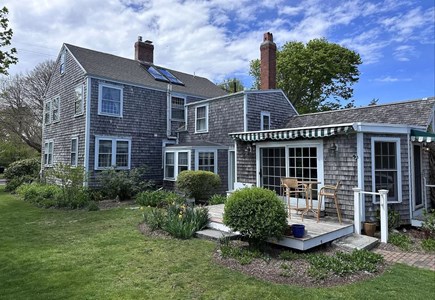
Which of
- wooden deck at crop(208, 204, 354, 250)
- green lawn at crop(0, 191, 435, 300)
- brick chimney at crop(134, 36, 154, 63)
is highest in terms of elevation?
brick chimney at crop(134, 36, 154, 63)

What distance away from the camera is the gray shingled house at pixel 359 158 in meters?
8.01

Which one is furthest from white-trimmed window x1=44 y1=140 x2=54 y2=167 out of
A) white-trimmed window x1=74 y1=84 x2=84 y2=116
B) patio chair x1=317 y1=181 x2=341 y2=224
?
patio chair x1=317 y1=181 x2=341 y2=224

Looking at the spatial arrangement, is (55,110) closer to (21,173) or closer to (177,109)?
(21,173)

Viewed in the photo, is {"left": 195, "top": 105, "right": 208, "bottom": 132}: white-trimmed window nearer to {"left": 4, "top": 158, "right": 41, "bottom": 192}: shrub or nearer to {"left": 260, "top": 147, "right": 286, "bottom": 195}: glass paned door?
{"left": 260, "top": 147, "right": 286, "bottom": 195}: glass paned door

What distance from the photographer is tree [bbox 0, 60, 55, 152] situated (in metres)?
28.0

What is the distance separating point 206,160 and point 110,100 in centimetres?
632

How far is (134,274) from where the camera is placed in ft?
17.1

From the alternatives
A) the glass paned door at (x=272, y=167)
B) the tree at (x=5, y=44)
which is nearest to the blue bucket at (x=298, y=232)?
the glass paned door at (x=272, y=167)

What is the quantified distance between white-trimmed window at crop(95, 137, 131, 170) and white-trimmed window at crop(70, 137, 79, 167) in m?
1.45

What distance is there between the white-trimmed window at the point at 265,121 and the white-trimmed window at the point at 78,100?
971 centimetres

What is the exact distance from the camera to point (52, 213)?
11203mm

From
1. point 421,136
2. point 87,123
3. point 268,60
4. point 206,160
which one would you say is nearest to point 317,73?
point 268,60

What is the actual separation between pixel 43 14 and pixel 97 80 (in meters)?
3.85

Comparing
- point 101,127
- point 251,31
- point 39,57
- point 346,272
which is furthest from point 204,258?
point 39,57
